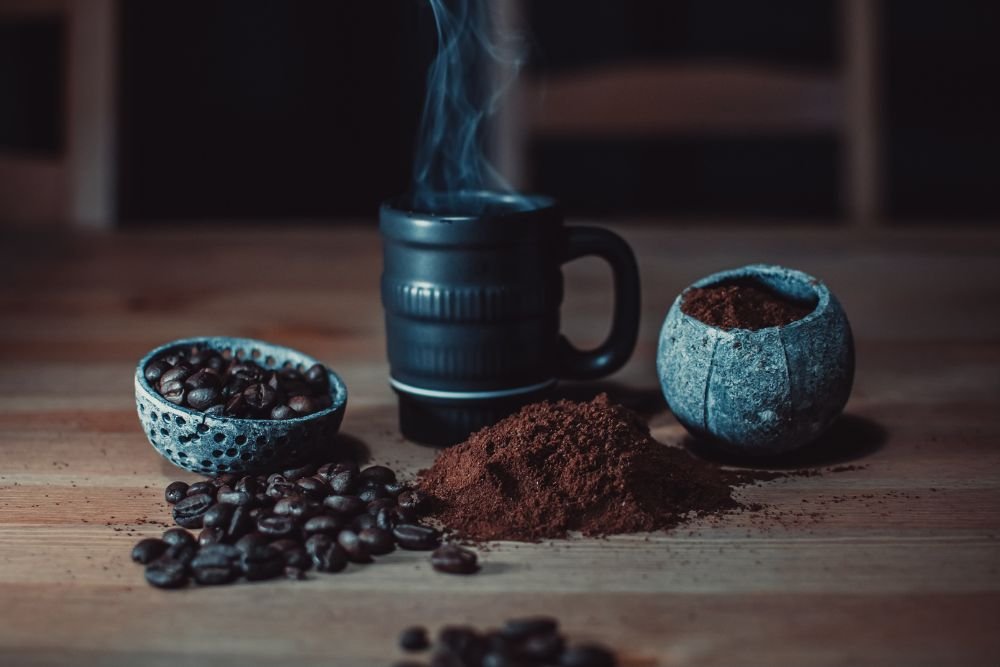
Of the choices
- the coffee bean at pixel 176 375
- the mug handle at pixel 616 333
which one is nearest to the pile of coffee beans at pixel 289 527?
the coffee bean at pixel 176 375

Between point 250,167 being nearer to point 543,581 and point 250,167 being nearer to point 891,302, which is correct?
point 891,302

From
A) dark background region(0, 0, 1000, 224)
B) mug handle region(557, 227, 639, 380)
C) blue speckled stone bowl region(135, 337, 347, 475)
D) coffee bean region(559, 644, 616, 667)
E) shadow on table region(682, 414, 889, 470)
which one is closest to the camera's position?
coffee bean region(559, 644, 616, 667)

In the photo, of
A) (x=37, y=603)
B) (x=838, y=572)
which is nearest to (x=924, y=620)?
(x=838, y=572)

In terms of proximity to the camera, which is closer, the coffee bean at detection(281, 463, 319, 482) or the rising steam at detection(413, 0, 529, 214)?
the coffee bean at detection(281, 463, 319, 482)

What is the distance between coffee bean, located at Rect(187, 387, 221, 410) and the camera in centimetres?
115

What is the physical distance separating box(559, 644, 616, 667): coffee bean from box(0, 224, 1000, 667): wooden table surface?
2 centimetres

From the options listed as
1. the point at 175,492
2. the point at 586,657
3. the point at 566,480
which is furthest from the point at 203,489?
the point at 586,657

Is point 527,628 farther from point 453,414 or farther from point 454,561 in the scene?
point 453,414

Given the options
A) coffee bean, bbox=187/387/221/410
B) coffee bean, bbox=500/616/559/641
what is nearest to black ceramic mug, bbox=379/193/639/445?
coffee bean, bbox=187/387/221/410

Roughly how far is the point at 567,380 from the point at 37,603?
2.52 ft

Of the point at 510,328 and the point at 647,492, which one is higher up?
the point at 510,328

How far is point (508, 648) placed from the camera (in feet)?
2.67

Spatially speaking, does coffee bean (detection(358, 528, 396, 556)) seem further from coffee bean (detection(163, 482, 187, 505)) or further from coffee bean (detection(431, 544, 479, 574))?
coffee bean (detection(163, 482, 187, 505))

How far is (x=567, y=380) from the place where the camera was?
1502 mm
